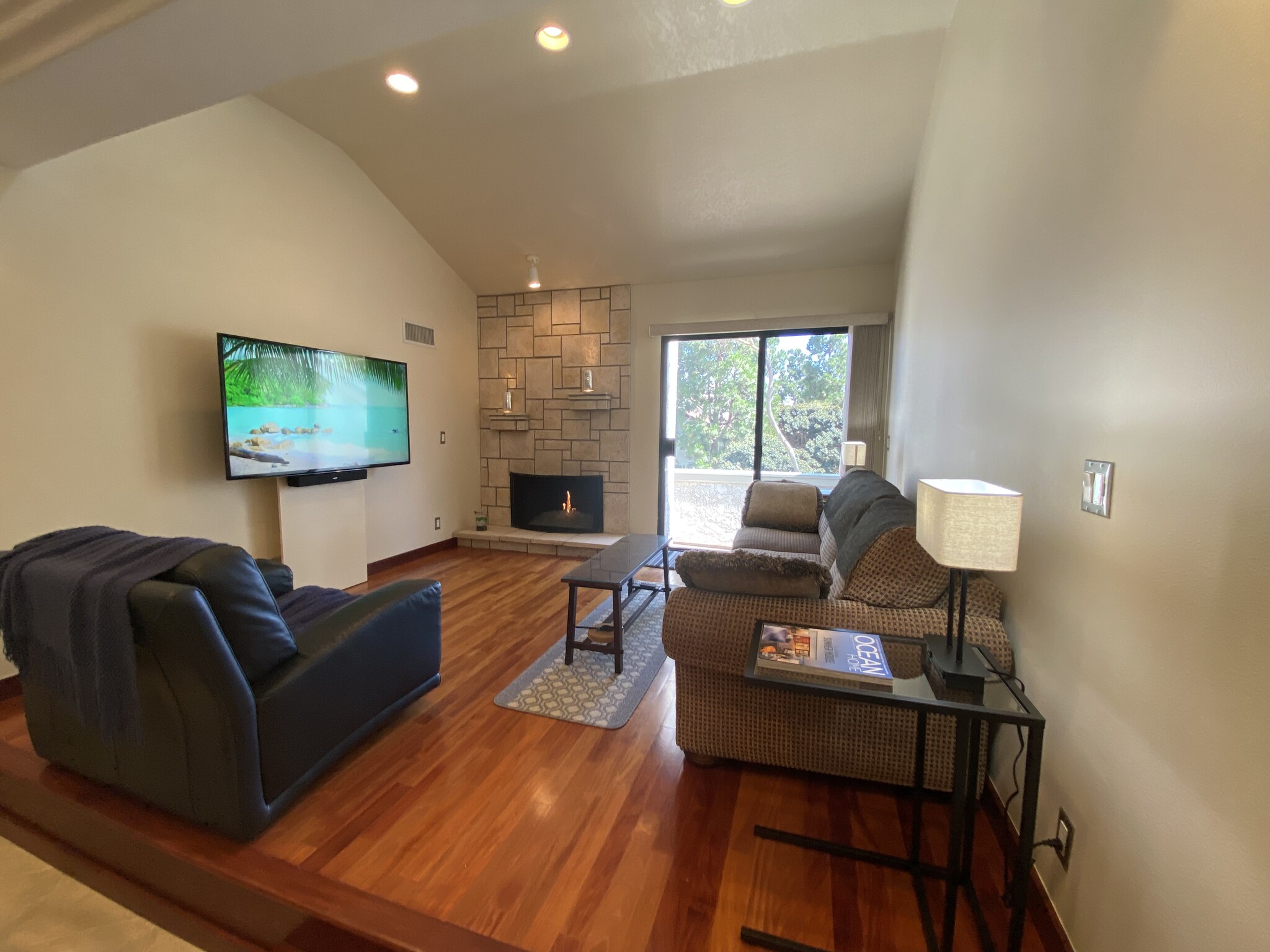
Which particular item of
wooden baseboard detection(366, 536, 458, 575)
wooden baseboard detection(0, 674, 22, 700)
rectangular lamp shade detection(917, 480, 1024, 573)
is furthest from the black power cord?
wooden baseboard detection(366, 536, 458, 575)

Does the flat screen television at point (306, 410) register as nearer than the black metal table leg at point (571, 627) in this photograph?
No

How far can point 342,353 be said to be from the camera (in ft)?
11.7

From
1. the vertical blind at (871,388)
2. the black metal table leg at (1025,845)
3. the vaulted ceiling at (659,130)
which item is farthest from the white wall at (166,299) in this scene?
the vertical blind at (871,388)

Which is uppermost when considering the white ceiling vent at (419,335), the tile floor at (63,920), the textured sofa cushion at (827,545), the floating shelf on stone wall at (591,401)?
the white ceiling vent at (419,335)

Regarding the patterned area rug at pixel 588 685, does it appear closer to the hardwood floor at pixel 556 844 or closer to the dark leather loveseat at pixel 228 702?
the hardwood floor at pixel 556 844

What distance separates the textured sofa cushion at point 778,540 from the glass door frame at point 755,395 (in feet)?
2.48

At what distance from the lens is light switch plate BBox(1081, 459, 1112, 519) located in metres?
1.06

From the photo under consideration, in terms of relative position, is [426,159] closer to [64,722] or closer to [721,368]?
[721,368]

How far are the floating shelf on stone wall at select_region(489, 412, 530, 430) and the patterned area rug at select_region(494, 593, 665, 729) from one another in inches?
114

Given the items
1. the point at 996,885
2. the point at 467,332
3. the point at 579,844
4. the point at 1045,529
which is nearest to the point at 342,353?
the point at 467,332

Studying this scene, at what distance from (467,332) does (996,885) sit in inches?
218

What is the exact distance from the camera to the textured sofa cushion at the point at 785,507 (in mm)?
→ 3939

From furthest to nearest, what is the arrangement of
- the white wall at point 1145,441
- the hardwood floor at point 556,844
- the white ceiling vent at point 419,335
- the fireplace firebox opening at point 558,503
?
the fireplace firebox opening at point 558,503
the white ceiling vent at point 419,335
the hardwood floor at point 556,844
the white wall at point 1145,441

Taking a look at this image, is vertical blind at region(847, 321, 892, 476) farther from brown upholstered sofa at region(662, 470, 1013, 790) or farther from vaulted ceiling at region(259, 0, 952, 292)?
brown upholstered sofa at region(662, 470, 1013, 790)
